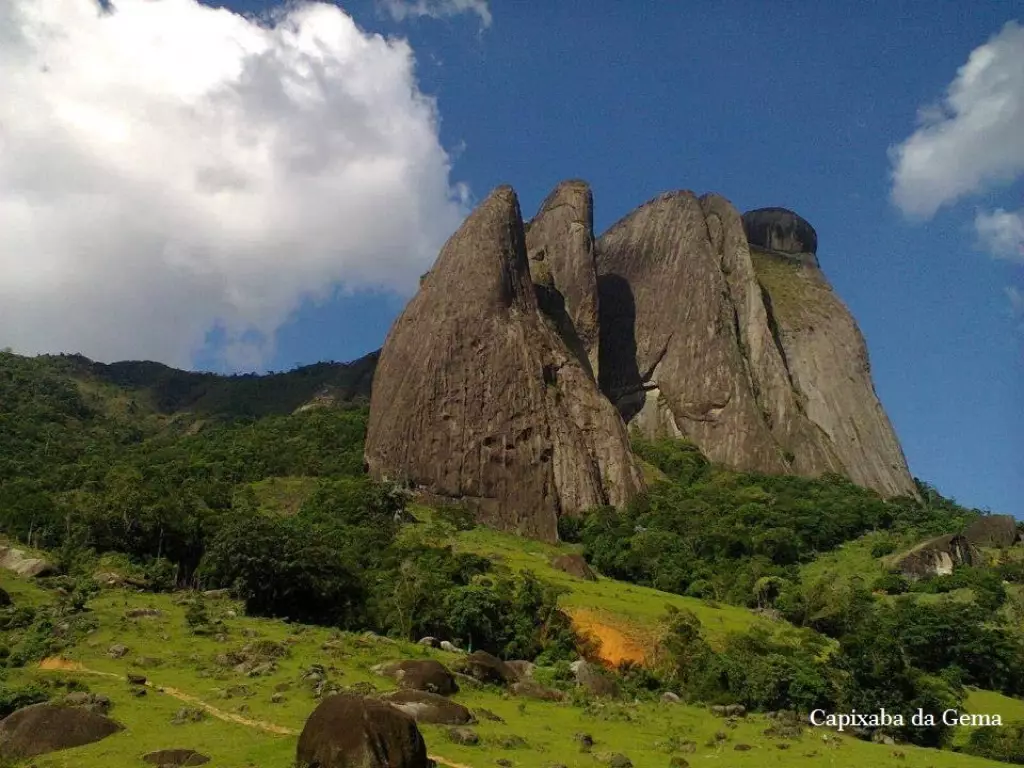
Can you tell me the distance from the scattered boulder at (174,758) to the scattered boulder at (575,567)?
36.7m

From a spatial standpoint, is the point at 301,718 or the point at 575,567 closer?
the point at 301,718

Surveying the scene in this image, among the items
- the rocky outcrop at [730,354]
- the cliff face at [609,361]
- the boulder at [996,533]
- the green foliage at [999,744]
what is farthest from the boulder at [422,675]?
the rocky outcrop at [730,354]

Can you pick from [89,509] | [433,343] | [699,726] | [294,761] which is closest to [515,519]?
[433,343]

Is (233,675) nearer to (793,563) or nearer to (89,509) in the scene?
(89,509)

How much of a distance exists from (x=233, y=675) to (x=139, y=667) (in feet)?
9.09

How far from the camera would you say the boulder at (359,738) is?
15711mm

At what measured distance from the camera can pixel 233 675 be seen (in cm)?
2441

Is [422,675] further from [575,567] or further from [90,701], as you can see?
[575,567]

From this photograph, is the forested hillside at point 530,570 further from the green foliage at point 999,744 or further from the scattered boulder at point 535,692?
the scattered boulder at point 535,692

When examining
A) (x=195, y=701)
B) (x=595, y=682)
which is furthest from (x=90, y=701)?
(x=595, y=682)

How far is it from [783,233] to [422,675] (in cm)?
11541

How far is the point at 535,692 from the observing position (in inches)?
1085

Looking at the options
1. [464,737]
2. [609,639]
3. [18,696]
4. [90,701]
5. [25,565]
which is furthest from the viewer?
[609,639]

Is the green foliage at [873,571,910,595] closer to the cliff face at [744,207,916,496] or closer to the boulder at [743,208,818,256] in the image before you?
the cliff face at [744,207,916,496]
